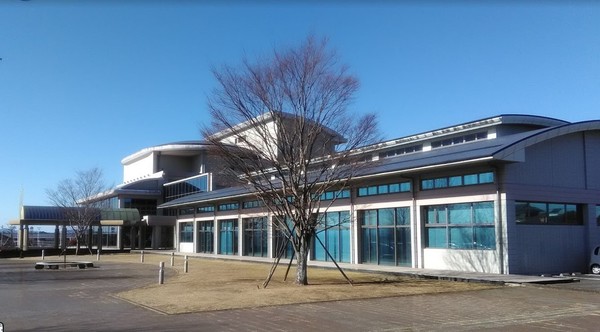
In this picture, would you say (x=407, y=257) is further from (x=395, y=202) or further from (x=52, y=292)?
(x=52, y=292)

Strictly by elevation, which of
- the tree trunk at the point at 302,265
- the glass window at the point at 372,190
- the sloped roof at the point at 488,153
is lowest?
the tree trunk at the point at 302,265

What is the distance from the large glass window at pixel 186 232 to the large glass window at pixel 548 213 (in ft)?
119

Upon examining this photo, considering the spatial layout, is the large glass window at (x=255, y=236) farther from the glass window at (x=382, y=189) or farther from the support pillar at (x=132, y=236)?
the support pillar at (x=132, y=236)

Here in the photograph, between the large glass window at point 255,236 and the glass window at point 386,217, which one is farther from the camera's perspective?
the large glass window at point 255,236

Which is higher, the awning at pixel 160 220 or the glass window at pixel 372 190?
the glass window at pixel 372 190

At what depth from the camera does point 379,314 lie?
12711 millimetres

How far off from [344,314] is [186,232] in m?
45.0

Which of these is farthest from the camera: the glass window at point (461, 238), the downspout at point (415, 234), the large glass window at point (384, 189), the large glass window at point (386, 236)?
the large glass window at point (384, 189)

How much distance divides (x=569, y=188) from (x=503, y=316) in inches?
610

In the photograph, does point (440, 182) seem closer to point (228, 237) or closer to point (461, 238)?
point (461, 238)

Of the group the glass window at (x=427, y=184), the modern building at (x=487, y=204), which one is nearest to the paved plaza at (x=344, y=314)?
the modern building at (x=487, y=204)

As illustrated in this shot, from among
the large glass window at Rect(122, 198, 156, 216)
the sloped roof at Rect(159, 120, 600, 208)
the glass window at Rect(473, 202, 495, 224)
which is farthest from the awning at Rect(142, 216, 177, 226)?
the glass window at Rect(473, 202, 495, 224)

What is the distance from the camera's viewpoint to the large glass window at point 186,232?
5434 cm

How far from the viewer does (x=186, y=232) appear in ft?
183
